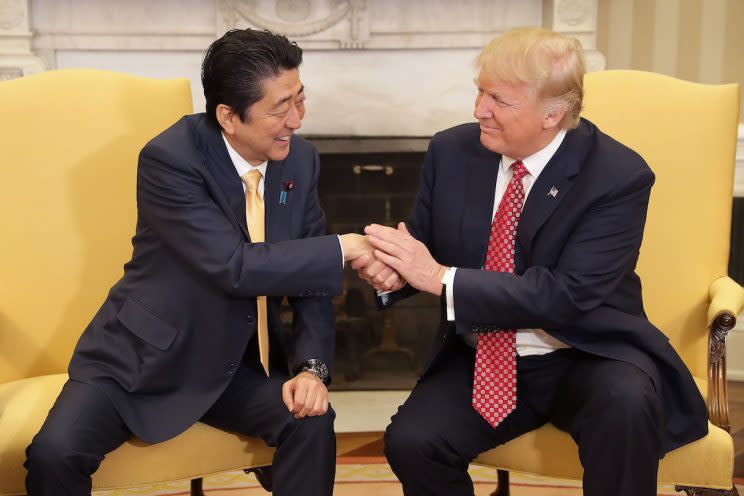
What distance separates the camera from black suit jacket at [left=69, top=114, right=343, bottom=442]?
1.96 metres

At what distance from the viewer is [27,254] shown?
233 cm

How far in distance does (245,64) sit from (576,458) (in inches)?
44.7

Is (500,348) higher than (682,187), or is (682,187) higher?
(682,187)

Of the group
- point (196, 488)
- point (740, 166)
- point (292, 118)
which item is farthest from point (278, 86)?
point (740, 166)

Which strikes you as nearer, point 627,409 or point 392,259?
point 627,409

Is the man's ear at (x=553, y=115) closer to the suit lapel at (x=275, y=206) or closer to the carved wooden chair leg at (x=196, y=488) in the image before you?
the suit lapel at (x=275, y=206)

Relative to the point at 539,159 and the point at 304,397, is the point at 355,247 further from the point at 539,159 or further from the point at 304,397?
the point at 539,159

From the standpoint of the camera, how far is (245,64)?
2.02m

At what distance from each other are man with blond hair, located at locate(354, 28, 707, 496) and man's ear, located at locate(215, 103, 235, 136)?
1.32 ft

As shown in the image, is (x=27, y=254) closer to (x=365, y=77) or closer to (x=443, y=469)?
(x=443, y=469)

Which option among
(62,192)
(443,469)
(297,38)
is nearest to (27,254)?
(62,192)

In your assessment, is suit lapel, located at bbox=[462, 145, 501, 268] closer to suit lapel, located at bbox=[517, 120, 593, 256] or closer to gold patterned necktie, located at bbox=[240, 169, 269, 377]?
suit lapel, located at bbox=[517, 120, 593, 256]

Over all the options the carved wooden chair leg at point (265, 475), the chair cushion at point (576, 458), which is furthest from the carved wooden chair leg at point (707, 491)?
the carved wooden chair leg at point (265, 475)

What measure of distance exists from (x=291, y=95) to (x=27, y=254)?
843mm
